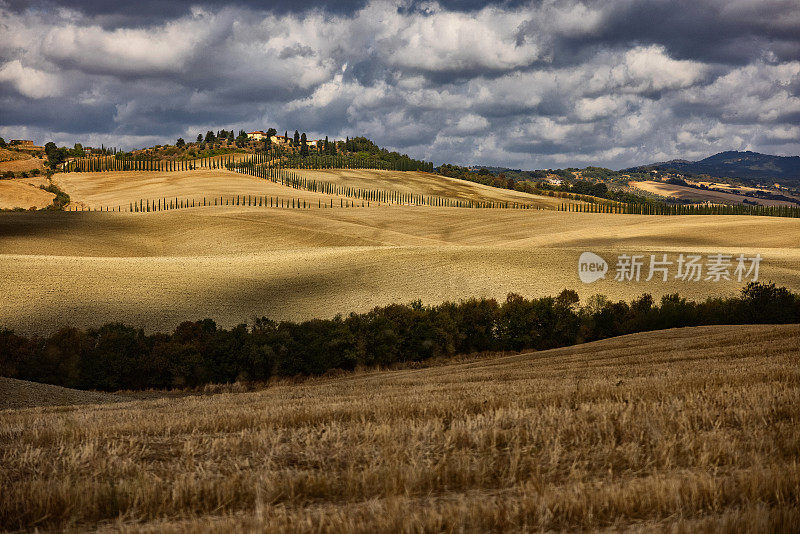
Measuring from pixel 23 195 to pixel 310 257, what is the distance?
3970 inches

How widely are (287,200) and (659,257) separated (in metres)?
89.9

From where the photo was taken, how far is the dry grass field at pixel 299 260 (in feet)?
183

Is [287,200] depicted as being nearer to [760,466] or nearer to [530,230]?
[530,230]

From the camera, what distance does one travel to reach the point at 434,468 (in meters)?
7.46

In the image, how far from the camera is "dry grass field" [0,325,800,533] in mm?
5766

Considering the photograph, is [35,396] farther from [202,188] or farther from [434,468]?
[202,188]

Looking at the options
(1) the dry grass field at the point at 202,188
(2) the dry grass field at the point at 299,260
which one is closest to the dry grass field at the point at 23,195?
(1) the dry grass field at the point at 202,188

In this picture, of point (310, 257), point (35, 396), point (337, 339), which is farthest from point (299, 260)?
point (35, 396)

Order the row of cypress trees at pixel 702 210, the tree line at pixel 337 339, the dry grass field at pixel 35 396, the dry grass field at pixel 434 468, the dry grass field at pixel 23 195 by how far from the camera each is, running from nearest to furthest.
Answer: the dry grass field at pixel 434 468 < the dry grass field at pixel 35 396 < the tree line at pixel 337 339 < the dry grass field at pixel 23 195 < the row of cypress trees at pixel 702 210

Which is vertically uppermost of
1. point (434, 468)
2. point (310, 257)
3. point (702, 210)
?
point (702, 210)

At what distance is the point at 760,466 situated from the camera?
6.92 metres

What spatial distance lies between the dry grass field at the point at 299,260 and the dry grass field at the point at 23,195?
32.2m

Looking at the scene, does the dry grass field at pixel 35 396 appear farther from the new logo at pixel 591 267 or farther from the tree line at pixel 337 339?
the new logo at pixel 591 267

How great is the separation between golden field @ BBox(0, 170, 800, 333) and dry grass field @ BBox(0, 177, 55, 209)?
105 feet
